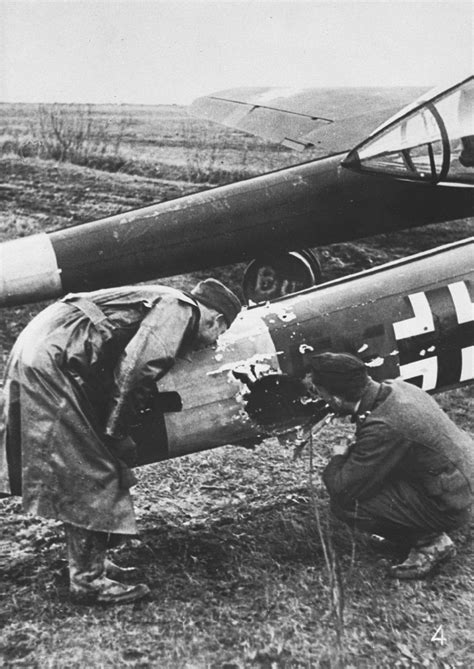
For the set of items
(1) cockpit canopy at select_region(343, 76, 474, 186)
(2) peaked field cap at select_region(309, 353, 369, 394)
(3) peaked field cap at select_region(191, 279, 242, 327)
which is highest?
(1) cockpit canopy at select_region(343, 76, 474, 186)

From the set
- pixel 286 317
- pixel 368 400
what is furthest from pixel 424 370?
pixel 286 317

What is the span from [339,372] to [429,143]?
1809mm

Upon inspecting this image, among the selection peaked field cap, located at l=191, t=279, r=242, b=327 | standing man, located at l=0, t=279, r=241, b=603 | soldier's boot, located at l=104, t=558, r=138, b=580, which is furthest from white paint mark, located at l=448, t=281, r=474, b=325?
soldier's boot, located at l=104, t=558, r=138, b=580

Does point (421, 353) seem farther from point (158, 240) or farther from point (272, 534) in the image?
point (158, 240)

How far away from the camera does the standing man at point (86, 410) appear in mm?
2922

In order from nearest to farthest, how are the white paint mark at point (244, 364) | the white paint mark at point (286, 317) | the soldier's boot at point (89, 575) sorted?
the soldier's boot at point (89, 575)
the white paint mark at point (244, 364)
the white paint mark at point (286, 317)

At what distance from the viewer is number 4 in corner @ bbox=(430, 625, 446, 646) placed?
2.86 meters

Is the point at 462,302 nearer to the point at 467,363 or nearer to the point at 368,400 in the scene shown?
the point at 467,363

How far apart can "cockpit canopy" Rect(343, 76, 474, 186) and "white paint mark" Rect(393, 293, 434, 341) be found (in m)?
1.16

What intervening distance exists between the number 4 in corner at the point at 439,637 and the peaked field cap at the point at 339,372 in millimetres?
1036

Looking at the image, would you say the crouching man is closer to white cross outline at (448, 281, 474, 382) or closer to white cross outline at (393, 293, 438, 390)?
white cross outline at (393, 293, 438, 390)

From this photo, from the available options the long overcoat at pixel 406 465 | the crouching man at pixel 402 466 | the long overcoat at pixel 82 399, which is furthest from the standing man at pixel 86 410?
Result: the long overcoat at pixel 406 465

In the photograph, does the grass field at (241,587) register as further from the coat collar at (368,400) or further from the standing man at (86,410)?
the coat collar at (368,400)

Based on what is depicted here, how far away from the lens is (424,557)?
3.21 m
